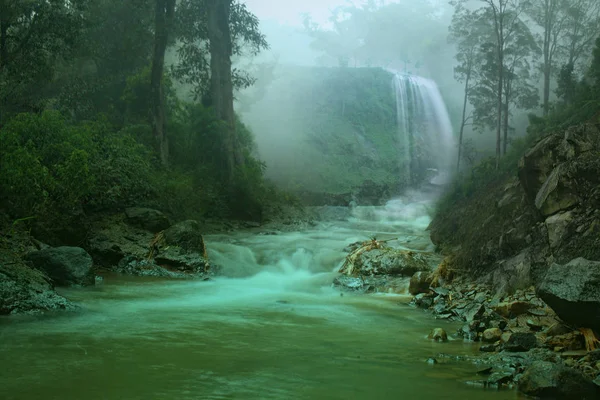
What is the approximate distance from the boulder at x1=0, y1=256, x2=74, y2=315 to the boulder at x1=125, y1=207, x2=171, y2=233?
6.16 meters

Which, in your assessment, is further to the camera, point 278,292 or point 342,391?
point 278,292

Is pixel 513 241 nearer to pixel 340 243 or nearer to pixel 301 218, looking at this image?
pixel 340 243

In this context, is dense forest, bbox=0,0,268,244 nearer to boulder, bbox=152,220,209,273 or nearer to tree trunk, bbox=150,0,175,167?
tree trunk, bbox=150,0,175,167

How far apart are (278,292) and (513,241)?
4580 mm

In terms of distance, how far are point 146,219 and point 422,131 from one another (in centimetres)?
3826

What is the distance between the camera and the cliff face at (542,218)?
297 inches

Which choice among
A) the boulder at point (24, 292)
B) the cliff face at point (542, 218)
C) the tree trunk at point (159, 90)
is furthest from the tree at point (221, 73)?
the boulder at point (24, 292)

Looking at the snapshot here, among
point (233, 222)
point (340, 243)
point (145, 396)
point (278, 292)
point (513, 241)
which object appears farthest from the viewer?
point (233, 222)

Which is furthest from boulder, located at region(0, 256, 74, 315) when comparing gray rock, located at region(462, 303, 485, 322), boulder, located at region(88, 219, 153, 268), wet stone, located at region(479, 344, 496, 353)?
gray rock, located at region(462, 303, 485, 322)

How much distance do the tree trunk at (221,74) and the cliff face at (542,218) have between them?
41.7 feet

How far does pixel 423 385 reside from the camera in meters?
4.71

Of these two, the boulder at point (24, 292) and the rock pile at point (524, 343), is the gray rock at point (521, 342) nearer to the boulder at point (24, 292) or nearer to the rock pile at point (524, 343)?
the rock pile at point (524, 343)

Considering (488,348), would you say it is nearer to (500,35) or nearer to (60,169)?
(60,169)

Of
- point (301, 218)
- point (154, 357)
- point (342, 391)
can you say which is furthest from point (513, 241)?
point (301, 218)
